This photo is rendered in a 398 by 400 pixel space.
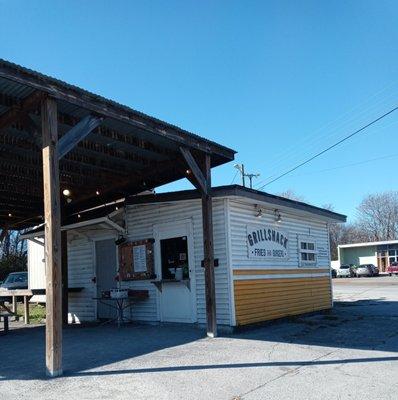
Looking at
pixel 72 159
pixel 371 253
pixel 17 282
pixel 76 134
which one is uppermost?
pixel 72 159

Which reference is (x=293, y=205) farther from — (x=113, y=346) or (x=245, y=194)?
(x=113, y=346)

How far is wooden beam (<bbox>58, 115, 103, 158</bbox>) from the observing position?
7.45 m

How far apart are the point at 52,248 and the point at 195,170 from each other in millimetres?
3884

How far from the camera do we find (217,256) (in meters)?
11.4

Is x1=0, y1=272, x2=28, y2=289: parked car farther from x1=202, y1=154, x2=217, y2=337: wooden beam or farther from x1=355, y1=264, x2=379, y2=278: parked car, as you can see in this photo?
x1=355, y1=264, x2=379, y2=278: parked car

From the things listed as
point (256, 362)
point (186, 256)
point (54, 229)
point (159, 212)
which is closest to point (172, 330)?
point (186, 256)

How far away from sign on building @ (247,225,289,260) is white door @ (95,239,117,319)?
4.06m

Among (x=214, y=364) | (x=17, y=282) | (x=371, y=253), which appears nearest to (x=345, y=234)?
(x=371, y=253)

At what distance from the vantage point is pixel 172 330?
1131 centimetres

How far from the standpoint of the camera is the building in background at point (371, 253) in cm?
5797

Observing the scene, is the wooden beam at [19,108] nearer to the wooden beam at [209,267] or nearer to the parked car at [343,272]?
the wooden beam at [209,267]

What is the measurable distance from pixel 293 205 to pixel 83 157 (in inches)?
216

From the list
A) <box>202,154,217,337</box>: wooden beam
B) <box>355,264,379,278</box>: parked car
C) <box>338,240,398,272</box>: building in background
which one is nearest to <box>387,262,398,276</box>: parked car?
<box>355,264,379,278</box>: parked car

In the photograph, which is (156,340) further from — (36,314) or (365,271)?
(365,271)
